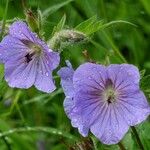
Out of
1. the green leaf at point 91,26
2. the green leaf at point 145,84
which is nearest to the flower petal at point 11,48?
the green leaf at point 91,26

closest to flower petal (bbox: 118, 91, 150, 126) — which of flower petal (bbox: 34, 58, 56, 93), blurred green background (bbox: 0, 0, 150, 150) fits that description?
flower petal (bbox: 34, 58, 56, 93)

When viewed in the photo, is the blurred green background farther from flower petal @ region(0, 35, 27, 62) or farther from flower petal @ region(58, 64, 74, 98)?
flower petal @ region(58, 64, 74, 98)

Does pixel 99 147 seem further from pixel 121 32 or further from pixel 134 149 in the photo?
pixel 121 32

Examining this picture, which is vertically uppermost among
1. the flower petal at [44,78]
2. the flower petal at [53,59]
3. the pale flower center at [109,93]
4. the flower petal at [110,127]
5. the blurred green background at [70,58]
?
the flower petal at [53,59]

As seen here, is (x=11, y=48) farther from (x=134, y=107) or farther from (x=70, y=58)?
(x=70, y=58)

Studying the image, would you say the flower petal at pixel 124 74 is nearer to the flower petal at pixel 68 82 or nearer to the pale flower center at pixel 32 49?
the flower petal at pixel 68 82

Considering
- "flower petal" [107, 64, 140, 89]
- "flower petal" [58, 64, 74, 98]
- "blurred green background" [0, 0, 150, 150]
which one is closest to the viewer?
"flower petal" [107, 64, 140, 89]
